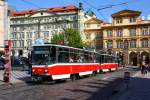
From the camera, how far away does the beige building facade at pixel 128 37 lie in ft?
327

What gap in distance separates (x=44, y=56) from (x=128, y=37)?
78297mm

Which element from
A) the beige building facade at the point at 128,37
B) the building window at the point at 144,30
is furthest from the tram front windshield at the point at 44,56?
the building window at the point at 144,30

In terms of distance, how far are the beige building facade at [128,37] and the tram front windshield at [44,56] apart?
7353 cm

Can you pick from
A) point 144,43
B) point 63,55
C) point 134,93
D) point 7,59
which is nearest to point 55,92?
point 134,93

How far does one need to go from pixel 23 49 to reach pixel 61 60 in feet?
293

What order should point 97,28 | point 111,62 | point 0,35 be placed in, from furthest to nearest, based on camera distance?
1. point 97,28
2. point 0,35
3. point 111,62

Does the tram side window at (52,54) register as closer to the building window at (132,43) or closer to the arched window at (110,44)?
the building window at (132,43)

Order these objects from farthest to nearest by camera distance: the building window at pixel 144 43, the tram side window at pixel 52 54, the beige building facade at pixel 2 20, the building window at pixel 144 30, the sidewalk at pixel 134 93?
the building window at pixel 144 43, the building window at pixel 144 30, the beige building facade at pixel 2 20, the tram side window at pixel 52 54, the sidewalk at pixel 134 93

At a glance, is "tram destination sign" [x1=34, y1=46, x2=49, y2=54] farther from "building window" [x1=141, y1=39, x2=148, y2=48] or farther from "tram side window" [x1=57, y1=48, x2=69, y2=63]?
"building window" [x1=141, y1=39, x2=148, y2=48]

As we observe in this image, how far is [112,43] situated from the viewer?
105 metres

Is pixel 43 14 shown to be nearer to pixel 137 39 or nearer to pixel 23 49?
pixel 23 49

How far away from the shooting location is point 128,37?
10262 cm

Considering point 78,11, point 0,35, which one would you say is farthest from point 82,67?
point 78,11

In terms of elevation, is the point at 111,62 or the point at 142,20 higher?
the point at 142,20
